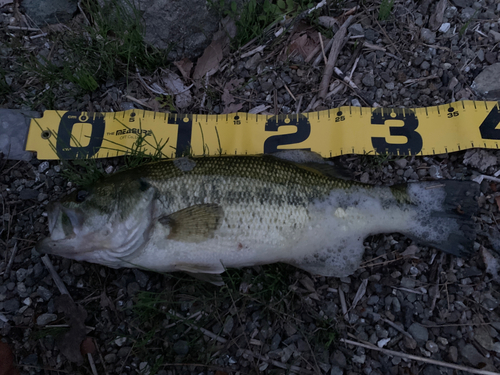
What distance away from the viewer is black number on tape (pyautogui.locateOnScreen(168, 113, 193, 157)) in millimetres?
3379

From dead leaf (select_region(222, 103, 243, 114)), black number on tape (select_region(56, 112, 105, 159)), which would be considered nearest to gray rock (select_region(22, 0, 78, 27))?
black number on tape (select_region(56, 112, 105, 159))

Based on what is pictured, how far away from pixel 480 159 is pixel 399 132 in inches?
31.4

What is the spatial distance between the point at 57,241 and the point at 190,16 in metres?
2.69

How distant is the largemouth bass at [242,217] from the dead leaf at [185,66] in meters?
1.49

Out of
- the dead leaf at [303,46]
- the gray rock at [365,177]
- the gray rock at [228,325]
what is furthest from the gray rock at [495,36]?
the gray rock at [228,325]

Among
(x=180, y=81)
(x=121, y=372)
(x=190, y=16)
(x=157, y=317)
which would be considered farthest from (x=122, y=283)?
(x=190, y=16)

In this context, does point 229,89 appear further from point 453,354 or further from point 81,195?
point 453,354

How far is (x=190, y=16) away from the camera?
11.7 feet

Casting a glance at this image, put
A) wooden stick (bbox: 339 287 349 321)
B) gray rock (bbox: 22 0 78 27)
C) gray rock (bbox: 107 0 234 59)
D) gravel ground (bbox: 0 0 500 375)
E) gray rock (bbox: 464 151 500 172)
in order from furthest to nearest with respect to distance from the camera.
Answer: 1. gray rock (bbox: 22 0 78 27)
2. gray rock (bbox: 107 0 234 59)
3. gray rock (bbox: 464 151 500 172)
4. wooden stick (bbox: 339 287 349 321)
5. gravel ground (bbox: 0 0 500 375)

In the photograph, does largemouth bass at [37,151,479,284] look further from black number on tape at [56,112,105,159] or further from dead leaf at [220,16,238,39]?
dead leaf at [220,16,238,39]

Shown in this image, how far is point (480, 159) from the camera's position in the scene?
315 centimetres

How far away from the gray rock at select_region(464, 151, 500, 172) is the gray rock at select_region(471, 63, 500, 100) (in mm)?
675

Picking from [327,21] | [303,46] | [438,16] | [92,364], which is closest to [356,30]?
[327,21]

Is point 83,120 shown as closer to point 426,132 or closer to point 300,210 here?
point 300,210
